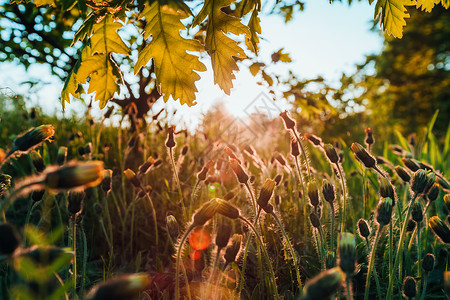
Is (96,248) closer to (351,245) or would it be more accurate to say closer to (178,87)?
(178,87)

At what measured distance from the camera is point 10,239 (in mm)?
623

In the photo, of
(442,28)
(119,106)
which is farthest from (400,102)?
(119,106)

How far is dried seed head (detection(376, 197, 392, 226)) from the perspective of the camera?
1061 mm

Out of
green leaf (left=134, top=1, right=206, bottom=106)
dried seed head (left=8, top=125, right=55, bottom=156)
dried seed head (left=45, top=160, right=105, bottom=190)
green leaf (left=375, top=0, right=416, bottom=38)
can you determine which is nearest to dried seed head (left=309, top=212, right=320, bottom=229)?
green leaf (left=134, top=1, right=206, bottom=106)

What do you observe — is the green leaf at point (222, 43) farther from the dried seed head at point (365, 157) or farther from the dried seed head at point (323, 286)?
the dried seed head at point (323, 286)

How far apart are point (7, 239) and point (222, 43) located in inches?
42.8

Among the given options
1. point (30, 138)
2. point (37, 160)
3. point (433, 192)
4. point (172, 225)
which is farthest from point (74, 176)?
point (433, 192)

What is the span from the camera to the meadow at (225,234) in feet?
2.32

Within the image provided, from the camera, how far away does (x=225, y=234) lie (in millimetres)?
1026

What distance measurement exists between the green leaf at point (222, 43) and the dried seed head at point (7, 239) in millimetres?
962

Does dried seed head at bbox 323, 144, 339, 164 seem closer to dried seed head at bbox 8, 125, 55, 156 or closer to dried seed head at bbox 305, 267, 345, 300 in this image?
dried seed head at bbox 305, 267, 345, 300

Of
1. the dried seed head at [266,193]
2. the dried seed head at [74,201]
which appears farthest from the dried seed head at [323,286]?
the dried seed head at [74,201]

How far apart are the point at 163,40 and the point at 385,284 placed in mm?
1535

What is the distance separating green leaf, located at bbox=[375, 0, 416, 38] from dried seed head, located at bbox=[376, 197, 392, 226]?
984 millimetres
